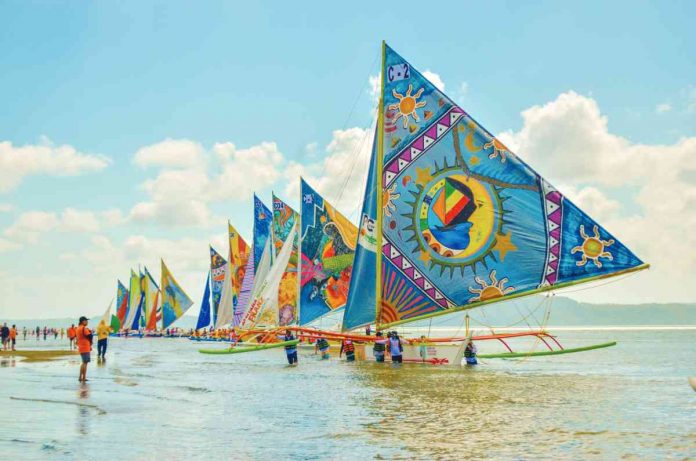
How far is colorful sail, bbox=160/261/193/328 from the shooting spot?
102 meters

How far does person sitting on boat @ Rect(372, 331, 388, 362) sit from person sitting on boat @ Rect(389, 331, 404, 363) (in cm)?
51

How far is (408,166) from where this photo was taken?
28.8 m

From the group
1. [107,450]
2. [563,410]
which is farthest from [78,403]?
[563,410]

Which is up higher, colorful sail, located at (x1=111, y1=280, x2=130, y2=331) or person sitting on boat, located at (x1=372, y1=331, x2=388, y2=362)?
colorful sail, located at (x1=111, y1=280, x2=130, y2=331)

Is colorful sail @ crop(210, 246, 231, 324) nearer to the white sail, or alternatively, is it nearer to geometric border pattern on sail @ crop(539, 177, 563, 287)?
the white sail

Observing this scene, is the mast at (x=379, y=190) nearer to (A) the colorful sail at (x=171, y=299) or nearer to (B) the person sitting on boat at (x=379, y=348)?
(B) the person sitting on boat at (x=379, y=348)

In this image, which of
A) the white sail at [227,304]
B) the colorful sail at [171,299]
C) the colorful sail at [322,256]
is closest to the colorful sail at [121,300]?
the colorful sail at [171,299]

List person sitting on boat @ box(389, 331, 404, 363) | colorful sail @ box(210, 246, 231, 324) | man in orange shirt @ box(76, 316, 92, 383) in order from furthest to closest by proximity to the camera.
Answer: colorful sail @ box(210, 246, 231, 324) → person sitting on boat @ box(389, 331, 404, 363) → man in orange shirt @ box(76, 316, 92, 383)

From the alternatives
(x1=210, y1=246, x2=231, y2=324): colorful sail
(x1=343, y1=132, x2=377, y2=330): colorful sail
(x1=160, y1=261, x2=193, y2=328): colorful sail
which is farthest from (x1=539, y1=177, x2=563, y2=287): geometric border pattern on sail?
(x1=160, y1=261, x2=193, y2=328): colorful sail

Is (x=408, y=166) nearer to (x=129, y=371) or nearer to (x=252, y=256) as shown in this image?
(x=129, y=371)

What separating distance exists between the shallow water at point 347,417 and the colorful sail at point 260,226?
32.7m

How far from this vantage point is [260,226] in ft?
206

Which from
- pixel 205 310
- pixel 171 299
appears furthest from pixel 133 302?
pixel 205 310

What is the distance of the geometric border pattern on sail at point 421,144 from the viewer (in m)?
28.2
